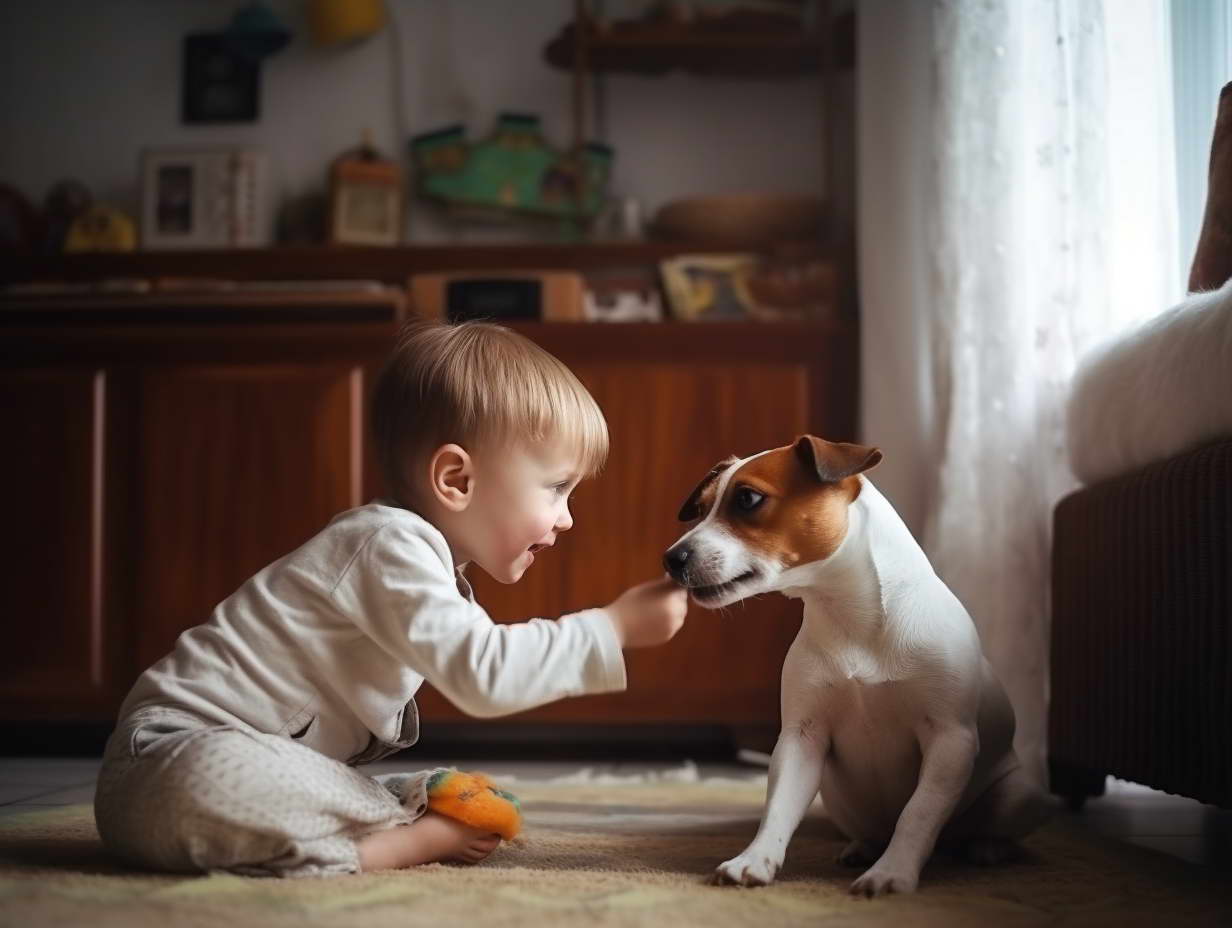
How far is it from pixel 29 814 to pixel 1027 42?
6.08 feet

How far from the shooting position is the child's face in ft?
3.83

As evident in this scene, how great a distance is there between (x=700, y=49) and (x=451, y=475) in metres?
1.99

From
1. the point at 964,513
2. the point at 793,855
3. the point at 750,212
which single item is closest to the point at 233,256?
the point at 750,212

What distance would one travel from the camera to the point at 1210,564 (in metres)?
1.16

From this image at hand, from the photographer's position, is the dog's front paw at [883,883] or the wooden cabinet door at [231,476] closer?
the dog's front paw at [883,883]

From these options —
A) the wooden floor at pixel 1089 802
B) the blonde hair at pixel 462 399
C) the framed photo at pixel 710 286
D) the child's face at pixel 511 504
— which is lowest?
the wooden floor at pixel 1089 802

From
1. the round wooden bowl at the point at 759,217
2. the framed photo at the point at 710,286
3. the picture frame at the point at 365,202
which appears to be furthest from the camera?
the picture frame at the point at 365,202

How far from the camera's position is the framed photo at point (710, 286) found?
101 inches

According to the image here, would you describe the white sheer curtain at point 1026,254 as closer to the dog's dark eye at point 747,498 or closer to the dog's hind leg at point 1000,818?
the dog's hind leg at point 1000,818

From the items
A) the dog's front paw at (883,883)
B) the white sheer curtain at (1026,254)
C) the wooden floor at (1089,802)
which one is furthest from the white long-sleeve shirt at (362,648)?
the white sheer curtain at (1026,254)

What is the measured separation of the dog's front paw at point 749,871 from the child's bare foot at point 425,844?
10.0 inches

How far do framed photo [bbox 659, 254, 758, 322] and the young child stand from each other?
137 centimetres

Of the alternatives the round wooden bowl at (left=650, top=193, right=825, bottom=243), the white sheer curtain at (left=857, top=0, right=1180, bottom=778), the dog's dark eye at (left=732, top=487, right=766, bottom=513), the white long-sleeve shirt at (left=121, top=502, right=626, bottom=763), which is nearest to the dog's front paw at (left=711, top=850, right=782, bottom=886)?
the white long-sleeve shirt at (left=121, top=502, right=626, bottom=763)

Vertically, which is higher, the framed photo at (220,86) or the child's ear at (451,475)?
the framed photo at (220,86)
